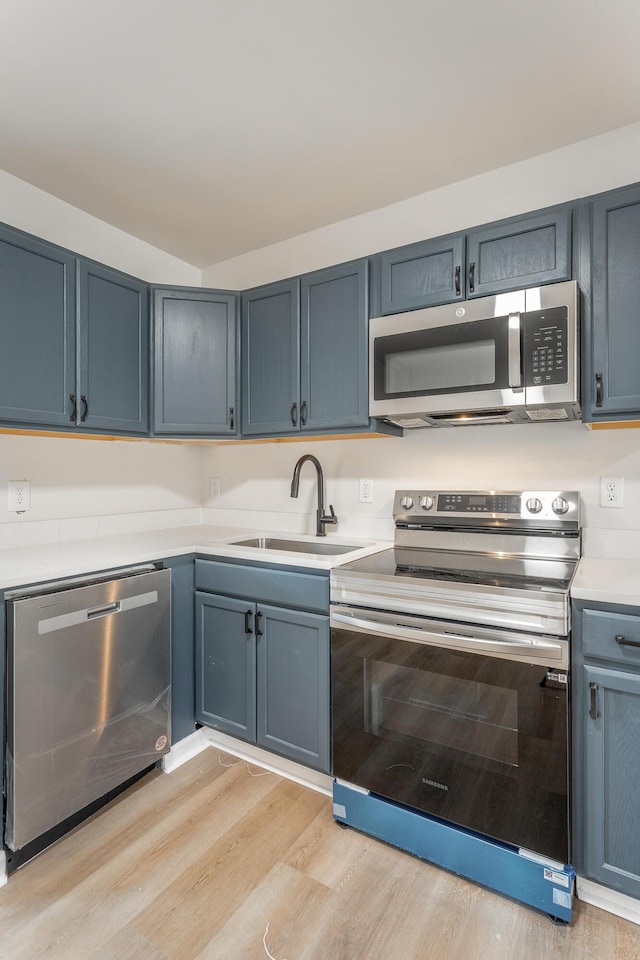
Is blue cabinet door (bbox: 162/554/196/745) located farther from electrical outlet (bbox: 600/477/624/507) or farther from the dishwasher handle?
electrical outlet (bbox: 600/477/624/507)

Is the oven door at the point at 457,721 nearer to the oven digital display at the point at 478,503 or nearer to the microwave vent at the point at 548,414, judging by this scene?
the oven digital display at the point at 478,503

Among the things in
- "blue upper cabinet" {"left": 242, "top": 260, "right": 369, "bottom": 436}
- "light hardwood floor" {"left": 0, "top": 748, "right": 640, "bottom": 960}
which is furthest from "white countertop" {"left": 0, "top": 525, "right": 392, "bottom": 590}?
"light hardwood floor" {"left": 0, "top": 748, "right": 640, "bottom": 960}

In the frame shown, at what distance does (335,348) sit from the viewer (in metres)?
2.13

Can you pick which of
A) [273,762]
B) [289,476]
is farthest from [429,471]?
[273,762]

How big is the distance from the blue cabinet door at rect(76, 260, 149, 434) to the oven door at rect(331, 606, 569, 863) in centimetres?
127

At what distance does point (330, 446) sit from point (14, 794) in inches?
70.6

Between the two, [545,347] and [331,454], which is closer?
[545,347]

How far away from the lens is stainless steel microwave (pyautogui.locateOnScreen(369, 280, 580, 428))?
1609 mm

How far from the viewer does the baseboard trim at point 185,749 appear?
208cm

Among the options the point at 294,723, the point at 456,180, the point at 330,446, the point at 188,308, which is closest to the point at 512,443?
the point at 330,446

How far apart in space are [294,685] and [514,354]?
1447mm

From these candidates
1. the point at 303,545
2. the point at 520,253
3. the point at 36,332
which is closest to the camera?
the point at 520,253

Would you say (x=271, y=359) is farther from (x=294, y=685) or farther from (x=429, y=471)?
(x=294, y=685)

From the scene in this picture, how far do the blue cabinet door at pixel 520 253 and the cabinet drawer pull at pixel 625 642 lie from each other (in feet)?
3.77
